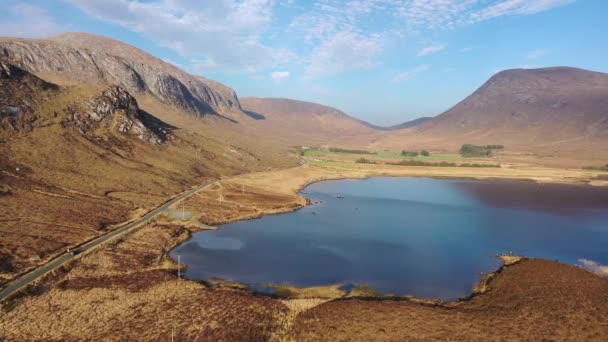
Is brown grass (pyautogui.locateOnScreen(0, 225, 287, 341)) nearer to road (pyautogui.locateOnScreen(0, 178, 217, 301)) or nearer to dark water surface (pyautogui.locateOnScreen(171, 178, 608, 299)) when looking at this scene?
road (pyautogui.locateOnScreen(0, 178, 217, 301))

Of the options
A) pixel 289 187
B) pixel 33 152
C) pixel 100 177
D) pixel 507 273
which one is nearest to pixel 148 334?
pixel 507 273

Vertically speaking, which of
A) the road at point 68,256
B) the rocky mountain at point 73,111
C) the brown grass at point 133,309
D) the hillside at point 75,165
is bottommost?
the brown grass at point 133,309

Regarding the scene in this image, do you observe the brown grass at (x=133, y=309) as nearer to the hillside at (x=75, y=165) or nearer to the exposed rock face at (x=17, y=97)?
the hillside at (x=75, y=165)

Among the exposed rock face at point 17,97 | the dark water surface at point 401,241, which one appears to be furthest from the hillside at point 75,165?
the dark water surface at point 401,241

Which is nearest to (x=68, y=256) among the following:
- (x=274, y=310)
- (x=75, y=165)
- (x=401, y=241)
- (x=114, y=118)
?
(x=274, y=310)

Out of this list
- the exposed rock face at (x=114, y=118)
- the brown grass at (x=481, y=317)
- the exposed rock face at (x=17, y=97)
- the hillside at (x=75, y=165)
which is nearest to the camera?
the brown grass at (x=481, y=317)

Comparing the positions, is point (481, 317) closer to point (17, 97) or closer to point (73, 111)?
point (73, 111)

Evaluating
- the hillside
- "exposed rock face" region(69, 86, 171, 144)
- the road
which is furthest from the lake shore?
"exposed rock face" region(69, 86, 171, 144)
